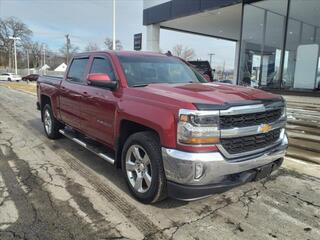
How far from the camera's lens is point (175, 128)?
126 inches

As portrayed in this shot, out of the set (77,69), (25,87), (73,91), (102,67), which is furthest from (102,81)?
(25,87)

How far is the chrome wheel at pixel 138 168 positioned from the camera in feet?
12.1

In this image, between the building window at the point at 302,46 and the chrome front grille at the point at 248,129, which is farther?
the building window at the point at 302,46

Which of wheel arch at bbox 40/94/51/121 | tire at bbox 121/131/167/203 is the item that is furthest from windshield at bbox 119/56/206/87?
wheel arch at bbox 40/94/51/121

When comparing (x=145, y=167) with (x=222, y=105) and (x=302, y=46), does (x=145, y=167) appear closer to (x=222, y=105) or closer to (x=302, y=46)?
(x=222, y=105)

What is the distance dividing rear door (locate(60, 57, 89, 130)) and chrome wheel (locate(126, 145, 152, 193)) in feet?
6.04

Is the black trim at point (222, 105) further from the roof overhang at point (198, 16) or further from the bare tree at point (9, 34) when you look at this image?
the bare tree at point (9, 34)

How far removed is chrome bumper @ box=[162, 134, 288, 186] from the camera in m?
3.08

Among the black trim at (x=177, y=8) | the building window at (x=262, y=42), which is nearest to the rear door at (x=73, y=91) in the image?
the building window at (x=262, y=42)

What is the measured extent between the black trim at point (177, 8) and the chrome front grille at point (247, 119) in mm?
13909

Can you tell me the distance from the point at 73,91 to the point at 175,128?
3033 millimetres

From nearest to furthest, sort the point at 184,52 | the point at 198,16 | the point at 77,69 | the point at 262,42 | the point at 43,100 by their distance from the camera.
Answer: the point at 77,69, the point at 43,100, the point at 262,42, the point at 198,16, the point at 184,52

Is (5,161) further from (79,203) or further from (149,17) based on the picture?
(149,17)

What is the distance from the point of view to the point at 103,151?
478 cm
